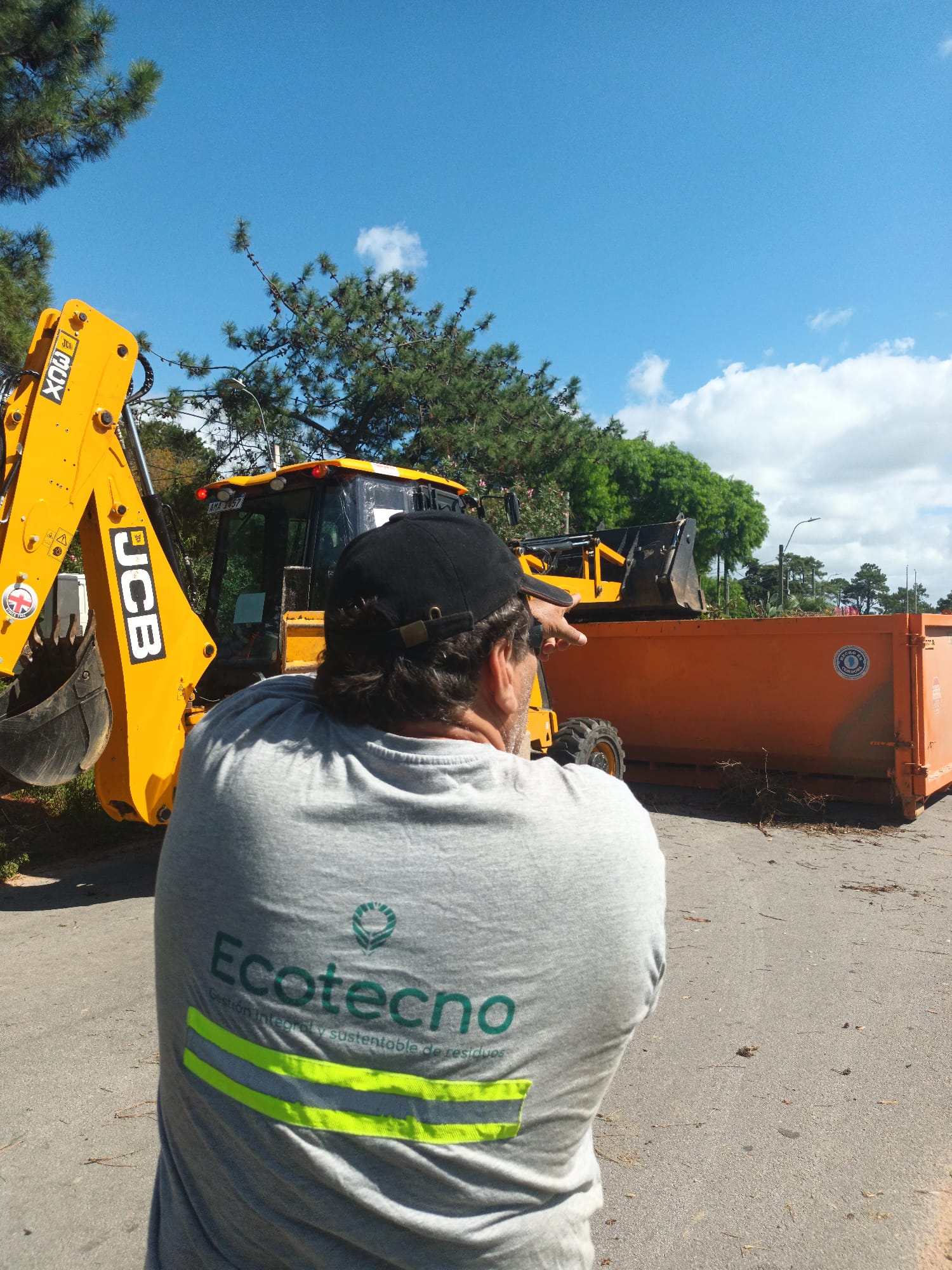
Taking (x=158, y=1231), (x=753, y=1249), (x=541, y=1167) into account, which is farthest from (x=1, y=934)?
(x=541, y=1167)

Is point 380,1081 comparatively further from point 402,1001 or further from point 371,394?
point 371,394

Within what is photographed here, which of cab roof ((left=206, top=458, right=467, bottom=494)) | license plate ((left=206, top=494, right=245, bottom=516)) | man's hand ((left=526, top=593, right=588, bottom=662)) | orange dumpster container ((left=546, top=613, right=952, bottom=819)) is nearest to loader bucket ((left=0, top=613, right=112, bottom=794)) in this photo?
license plate ((left=206, top=494, right=245, bottom=516))

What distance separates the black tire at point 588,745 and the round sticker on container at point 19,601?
3980 mm

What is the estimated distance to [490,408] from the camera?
19.2 meters

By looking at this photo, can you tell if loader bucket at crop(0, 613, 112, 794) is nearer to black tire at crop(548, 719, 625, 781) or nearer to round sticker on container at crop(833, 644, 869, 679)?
black tire at crop(548, 719, 625, 781)

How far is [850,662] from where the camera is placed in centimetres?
862

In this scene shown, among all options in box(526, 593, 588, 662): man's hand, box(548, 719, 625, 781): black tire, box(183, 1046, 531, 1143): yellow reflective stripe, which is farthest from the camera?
box(548, 719, 625, 781): black tire

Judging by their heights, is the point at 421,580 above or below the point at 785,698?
above

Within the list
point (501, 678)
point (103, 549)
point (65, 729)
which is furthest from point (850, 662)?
point (501, 678)

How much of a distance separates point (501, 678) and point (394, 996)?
45 cm

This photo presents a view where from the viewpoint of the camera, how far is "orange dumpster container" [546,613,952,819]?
8.35m

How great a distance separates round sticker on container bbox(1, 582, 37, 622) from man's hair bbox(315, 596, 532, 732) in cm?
433

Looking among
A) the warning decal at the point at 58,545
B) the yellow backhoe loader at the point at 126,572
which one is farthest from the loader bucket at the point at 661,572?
the warning decal at the point at 58,545

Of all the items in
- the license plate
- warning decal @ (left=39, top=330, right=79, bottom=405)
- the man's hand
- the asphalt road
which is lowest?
the asphalt road
